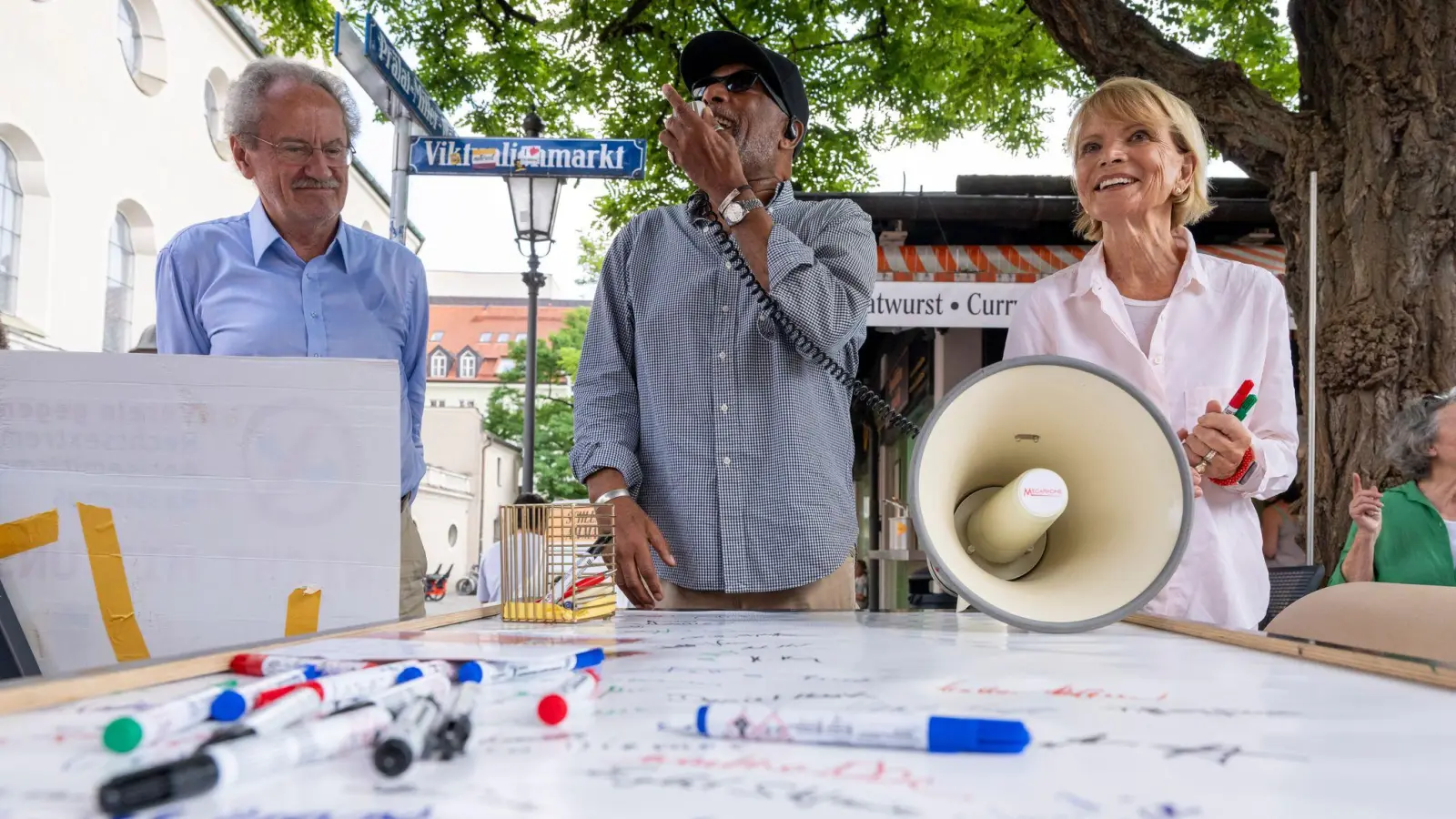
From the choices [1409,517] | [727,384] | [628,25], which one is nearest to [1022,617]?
[727,384]

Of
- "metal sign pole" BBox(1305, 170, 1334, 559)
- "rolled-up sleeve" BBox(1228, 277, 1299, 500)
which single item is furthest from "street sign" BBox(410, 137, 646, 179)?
"rolled-up sleeve" BBox(1228, 277, 1299, 500)

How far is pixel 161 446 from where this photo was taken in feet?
5.07

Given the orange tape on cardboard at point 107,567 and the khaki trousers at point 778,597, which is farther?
the khaki trousers at point 778,597

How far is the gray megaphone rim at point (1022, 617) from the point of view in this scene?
1.27 m

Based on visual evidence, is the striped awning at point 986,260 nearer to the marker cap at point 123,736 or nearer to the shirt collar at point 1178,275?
the shirt collar at point 1178,275

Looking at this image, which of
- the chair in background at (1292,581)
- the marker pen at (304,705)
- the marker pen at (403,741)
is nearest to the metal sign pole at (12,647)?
the marker pen at (304,705)

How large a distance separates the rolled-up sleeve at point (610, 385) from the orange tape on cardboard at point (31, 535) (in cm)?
79

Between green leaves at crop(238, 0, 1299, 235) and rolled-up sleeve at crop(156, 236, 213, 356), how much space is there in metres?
5.76

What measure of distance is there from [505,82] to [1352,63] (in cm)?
591

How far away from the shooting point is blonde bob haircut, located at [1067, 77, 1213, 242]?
2.02 metres

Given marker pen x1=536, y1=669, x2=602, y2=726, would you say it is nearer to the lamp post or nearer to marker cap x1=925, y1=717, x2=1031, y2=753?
marker cap x1=925, y1=717, x2=1031, y2=753

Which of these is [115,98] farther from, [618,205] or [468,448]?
[468,448]

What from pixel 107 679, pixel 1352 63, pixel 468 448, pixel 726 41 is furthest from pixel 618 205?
pixel 468 448

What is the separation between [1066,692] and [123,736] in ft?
2.34
